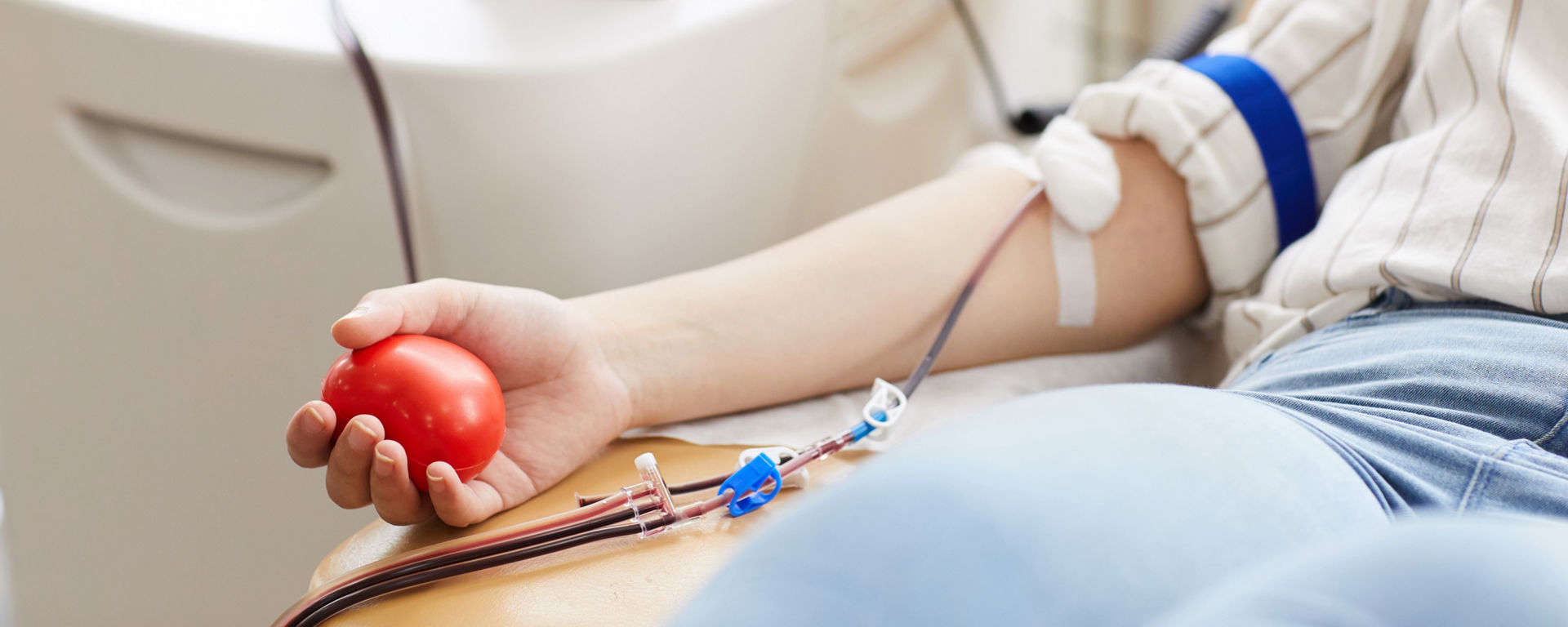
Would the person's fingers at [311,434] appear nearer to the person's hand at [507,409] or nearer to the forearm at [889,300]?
the person's hand at [507,409]

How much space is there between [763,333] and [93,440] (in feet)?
1.86

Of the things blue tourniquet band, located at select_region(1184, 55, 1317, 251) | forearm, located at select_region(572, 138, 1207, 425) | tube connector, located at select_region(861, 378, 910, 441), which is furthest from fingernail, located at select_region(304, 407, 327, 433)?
blue tourniquet band, located at select_region(1184, 55, 1317, 251)

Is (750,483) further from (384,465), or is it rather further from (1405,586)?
(1405,586)

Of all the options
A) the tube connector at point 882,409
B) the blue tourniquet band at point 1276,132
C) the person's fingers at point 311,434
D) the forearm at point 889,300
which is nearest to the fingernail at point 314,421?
the person's fingers at point 311,434

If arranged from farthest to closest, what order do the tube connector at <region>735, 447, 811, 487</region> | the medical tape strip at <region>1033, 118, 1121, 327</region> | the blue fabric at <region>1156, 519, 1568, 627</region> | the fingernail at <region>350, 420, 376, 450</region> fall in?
the medical tape strip at <region>1033, 118, 1121, 327</region>
the tube connector at <region>735, 447, 811, 487</region>
the fingernail at <region>350, 420, 376, 450</region>
the blue fabric at <region>1156, 519, 1568, 627</region>

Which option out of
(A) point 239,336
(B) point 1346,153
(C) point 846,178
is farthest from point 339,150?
(B) point 1346,153

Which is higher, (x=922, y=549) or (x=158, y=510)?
(x=922, y=549)

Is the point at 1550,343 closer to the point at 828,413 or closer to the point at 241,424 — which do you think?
the point at 828,413

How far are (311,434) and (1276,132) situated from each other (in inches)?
27.6

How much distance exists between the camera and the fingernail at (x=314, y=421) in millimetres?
479

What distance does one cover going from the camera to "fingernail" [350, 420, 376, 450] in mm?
476

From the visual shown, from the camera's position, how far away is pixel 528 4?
2.81 ft

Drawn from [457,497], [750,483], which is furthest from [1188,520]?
[457,497]

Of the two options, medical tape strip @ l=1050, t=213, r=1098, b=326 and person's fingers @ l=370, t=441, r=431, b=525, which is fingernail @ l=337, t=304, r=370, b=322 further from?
medical tape strip @ l=1050, t=213, r=1098, b=326
